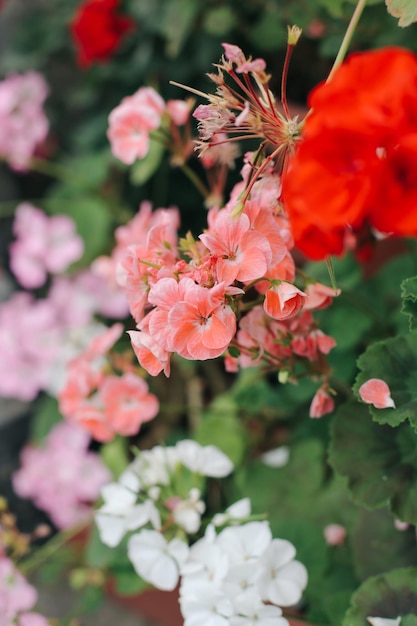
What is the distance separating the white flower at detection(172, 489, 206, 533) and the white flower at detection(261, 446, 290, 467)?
1.16 ft

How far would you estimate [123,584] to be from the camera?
877 millimetres

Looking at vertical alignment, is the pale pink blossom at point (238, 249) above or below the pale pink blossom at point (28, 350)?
above

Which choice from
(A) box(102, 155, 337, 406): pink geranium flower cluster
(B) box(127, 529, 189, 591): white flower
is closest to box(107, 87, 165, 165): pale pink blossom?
(A) box(102, 155, 337, 406): pink geranium flower cluster

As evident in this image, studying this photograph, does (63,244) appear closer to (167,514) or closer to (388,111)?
(167,514)

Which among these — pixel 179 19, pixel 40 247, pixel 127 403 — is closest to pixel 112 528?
pixel 127 403

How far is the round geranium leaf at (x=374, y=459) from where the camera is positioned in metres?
0.61

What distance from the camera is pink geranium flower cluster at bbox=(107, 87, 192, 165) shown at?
691mm

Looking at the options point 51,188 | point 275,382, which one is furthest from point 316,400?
point 51,188

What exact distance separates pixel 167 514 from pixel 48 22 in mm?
1082

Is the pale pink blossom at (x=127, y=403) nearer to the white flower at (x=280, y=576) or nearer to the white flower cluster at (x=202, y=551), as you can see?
the white flower cluster at (x=202, y=551)

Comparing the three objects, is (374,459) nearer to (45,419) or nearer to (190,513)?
(190,513)

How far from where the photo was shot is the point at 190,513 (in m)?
0.65

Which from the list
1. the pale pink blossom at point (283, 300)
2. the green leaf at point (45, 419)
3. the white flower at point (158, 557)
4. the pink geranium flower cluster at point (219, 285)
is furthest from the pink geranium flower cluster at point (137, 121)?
the green leaf at point (45, 419)

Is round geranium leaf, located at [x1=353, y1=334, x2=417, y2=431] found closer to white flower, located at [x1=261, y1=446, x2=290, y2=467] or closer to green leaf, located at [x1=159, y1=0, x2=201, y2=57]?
white flower, located at [x1=261, y1=446, x2=290, y2=467]
